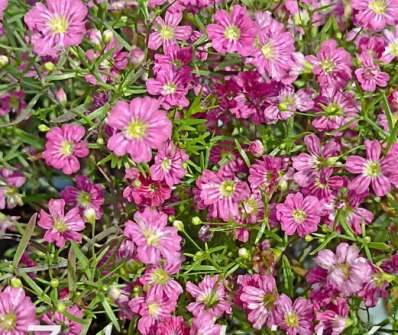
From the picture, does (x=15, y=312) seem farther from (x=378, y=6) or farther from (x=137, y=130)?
(x=378, y=6)

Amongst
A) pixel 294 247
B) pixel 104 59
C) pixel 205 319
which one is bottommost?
pixel 294 247

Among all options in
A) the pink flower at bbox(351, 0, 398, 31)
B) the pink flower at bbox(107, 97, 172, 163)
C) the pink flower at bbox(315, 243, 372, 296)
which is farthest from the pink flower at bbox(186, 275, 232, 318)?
the pink flower at bbox(351, 0, 398, 31)

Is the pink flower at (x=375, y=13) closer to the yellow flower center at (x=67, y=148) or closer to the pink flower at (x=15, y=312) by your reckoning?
the yellow flower center at (x=67, y=148)

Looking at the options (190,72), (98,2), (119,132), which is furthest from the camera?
(98,2)

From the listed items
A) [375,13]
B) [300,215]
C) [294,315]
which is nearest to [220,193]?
[300,215]

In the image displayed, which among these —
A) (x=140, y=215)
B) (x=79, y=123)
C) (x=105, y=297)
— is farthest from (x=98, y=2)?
(x=105, y=297)

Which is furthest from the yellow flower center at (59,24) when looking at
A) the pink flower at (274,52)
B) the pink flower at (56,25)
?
the pink flower at (274,52)

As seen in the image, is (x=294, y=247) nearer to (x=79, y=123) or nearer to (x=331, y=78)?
(x=331, y=78)

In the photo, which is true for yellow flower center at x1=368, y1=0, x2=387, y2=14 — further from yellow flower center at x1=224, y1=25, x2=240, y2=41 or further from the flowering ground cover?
yellow flower center at x1=224, y1=25, x2=240, y2=41
